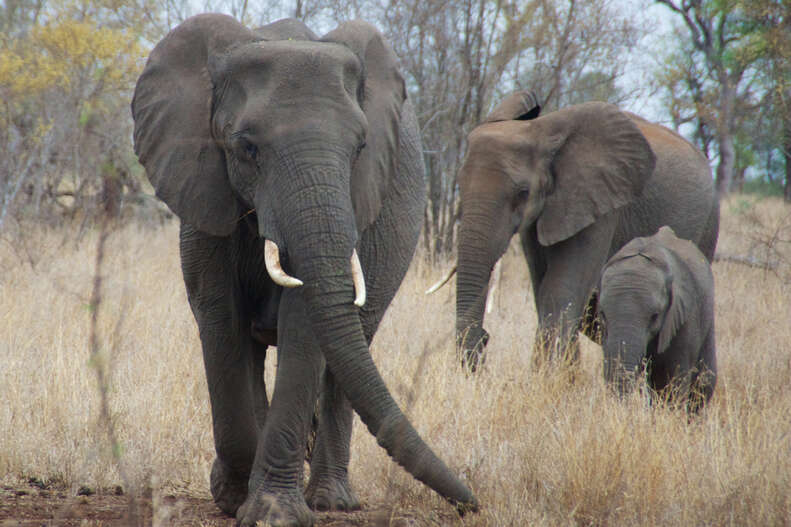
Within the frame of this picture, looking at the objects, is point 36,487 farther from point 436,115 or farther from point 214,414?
point 436,115

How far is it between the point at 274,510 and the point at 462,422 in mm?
1955

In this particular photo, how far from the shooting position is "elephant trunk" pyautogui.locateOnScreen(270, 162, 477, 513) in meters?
3.39

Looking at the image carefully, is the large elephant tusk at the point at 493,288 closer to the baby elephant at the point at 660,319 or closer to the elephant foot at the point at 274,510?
the baby elephant at the point at 660,319

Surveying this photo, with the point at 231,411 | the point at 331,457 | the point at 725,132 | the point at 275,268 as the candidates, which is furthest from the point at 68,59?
the point at 725,132

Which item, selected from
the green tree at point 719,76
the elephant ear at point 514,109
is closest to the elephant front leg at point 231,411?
the elephant ear at point 514,109

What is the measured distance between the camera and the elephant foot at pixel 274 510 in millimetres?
3730

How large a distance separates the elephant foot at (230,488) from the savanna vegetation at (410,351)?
9 cm

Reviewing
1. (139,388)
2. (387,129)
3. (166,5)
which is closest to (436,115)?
(166,5)

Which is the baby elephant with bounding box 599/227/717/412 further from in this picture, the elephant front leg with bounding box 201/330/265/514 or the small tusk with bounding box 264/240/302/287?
the small tusk with bounding box 264/240/302/287

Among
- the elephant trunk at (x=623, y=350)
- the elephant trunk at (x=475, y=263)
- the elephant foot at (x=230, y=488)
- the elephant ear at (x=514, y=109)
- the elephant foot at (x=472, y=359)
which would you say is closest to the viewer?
the elephant foot at (x=230, y=488)

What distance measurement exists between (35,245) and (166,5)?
4.53m

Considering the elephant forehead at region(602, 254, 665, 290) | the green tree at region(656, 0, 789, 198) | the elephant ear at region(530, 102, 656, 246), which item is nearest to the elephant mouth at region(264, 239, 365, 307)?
the elephant forehead at region(602, 254, 665, 290)

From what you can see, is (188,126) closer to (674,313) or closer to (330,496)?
(330,496)

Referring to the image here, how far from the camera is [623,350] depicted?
5781 millimetres
